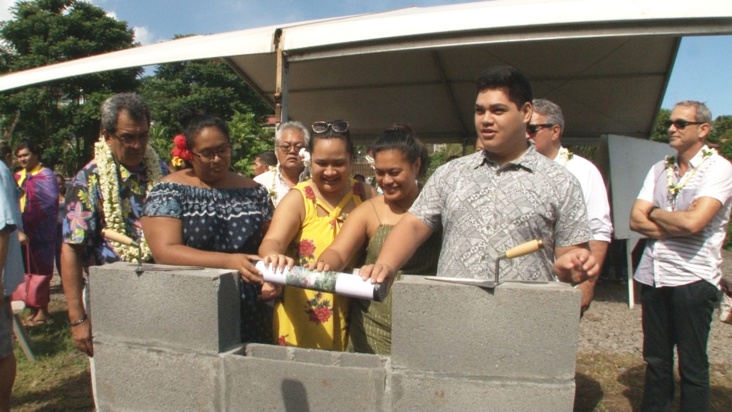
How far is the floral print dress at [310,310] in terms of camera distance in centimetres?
243

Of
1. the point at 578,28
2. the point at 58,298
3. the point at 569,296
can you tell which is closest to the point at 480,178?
the point at 569,296

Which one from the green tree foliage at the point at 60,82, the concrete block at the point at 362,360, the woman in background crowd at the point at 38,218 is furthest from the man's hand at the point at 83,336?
the green tree foliage at the point at 60,82

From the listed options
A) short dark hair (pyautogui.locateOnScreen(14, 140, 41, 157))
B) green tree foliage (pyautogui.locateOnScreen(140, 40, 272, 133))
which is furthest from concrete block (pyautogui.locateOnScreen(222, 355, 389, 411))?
green tree foliage (pyautogui.locateOnScreen(140, 40, 272, 133))

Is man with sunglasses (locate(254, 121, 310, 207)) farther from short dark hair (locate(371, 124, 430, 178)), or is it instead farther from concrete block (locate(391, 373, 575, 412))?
concrete block (locate(391, 373, 575, 412))

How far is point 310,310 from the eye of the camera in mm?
2432

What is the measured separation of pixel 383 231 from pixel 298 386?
2.47 ft

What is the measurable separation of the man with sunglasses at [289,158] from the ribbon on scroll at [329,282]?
6.56 feet

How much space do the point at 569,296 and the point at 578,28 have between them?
3.00 metres

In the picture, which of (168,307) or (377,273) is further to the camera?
(168,307)

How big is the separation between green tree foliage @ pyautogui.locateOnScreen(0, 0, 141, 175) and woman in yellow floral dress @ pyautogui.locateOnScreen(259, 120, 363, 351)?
28.8 meters

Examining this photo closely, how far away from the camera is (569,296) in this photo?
5.44 ft

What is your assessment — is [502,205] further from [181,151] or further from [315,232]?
[181,151]

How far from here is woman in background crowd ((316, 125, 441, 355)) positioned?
2.38 m

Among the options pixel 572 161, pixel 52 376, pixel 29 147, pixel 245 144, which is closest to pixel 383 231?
pixel 572 161
